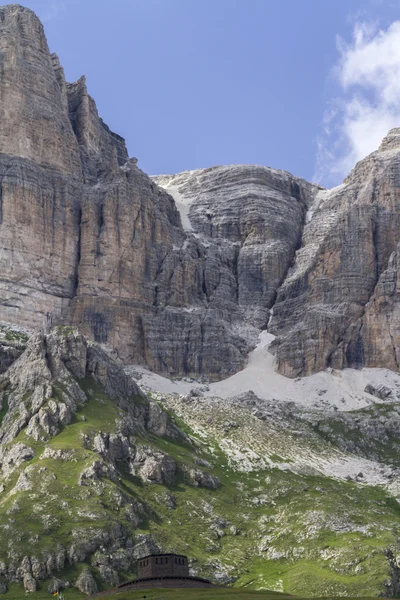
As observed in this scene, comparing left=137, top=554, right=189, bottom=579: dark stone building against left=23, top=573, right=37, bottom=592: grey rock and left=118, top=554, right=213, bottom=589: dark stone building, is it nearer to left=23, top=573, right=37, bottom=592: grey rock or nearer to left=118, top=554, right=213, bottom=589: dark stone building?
left=118, top=554, right=213, bottom=589: dark stone building

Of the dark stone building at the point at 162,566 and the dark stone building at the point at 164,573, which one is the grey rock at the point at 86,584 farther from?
the dark stone building at the point at 162,566

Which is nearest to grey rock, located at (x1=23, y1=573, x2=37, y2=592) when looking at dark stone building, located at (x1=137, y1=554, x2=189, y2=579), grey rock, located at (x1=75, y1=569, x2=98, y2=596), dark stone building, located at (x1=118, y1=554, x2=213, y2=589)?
grey rock, located at (x1=75, y1=569, x2=98, y2=596)

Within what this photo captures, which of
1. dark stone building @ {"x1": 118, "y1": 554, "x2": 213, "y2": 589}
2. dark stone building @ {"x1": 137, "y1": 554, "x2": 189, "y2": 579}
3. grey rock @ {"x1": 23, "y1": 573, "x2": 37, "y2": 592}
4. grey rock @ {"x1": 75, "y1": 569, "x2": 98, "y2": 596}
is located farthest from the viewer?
grey rock @ {"x1": 75, "y1": 569, "x2": 98, "y2": 596}

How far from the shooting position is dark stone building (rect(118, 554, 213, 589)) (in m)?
170

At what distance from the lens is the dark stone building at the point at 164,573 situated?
170 meters

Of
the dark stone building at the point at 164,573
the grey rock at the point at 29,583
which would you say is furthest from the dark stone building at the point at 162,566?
the grey rock at the point at 29,583

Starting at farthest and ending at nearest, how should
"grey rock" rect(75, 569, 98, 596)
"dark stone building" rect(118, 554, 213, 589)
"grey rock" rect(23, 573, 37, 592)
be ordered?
"grey rock" rect(75, 569, 98, 596) < "grey rock" rect(23, 573, 37, 592) < "dark stone building" rect(118, 554, 213, 589)

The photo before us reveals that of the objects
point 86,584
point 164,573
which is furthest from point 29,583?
point 164,573

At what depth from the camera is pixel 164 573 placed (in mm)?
176000

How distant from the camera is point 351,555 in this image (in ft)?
651

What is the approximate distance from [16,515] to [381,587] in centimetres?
6889

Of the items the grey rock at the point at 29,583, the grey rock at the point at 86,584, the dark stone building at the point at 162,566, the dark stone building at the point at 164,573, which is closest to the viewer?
the dark stone building at the point at 164,573

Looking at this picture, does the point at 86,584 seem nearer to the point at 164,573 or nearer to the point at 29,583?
the point at 29,583

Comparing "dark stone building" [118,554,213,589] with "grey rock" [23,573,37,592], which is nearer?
"dark stone building" [118,554,213,589]
